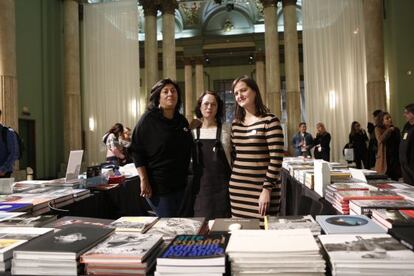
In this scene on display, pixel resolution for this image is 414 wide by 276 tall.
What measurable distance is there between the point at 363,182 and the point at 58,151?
36.5 feet

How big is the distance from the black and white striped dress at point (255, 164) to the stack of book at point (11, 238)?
1.39 metres

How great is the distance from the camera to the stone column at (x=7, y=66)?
8680 millimetres

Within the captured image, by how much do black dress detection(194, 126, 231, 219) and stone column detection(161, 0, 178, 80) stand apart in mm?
10430

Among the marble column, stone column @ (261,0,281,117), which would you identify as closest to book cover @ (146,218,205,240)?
the marble column

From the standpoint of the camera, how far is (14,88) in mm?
8969

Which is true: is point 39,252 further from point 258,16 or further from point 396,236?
point 258,16

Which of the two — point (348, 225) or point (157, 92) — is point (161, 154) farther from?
point (348, 225)

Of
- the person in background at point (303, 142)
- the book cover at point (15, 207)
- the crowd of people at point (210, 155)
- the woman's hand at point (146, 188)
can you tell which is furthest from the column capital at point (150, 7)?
the book cover at point (15, 207)

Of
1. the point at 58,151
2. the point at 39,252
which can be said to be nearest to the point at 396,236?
the point at 39,252

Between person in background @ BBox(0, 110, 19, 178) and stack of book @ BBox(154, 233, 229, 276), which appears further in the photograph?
person in background @ BBox(0, 110, 19, 178)

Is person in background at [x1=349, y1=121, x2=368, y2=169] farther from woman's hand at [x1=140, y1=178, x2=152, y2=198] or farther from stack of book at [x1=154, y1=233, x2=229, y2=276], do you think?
stack of book at [x1=154, y1=233, x2=229, y2=276]

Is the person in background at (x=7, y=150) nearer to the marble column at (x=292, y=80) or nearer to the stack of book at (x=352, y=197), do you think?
the stack of book at (x=352, y=197)

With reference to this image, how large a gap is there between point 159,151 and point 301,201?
4.65ft

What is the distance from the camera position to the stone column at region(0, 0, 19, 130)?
8.68 meters
